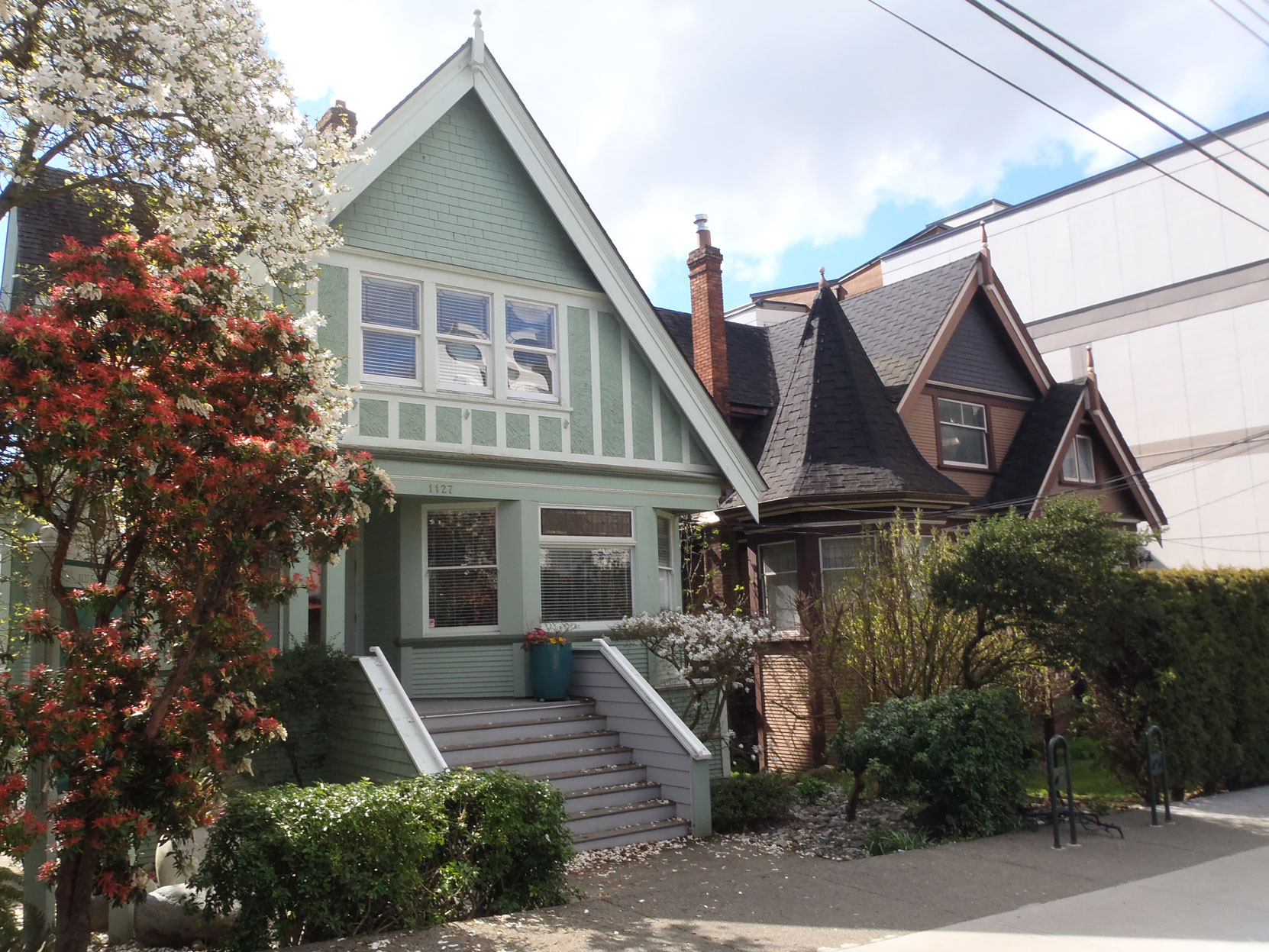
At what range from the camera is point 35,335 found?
6035mm

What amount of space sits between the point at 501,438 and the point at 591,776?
4.56 m

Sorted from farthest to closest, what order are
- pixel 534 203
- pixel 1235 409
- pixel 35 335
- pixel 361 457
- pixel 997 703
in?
pixel 1235 409 → pixel 534 203 → pixel 997 703 → pixel 361 457 → pixel 35 335

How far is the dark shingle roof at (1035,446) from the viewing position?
20.2 meters

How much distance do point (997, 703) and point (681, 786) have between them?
11.2 ft

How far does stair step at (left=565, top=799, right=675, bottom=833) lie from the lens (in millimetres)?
10523

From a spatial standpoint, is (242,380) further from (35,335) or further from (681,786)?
(681,786)

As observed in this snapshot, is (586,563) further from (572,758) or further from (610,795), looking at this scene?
(610,795)

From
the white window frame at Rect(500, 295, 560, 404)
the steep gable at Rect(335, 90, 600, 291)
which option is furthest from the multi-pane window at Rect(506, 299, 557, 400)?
the steep gable at Rect(335, 90, 600, 291)

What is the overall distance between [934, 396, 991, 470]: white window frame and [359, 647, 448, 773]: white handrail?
12.5 meters

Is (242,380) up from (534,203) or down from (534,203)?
down

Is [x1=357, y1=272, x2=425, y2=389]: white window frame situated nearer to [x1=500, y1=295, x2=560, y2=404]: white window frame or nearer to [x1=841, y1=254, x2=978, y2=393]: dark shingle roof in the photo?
[x1=500, y1=295, x2=560, y2=404]: white window frame

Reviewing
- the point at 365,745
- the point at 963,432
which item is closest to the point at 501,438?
the point at 365,745

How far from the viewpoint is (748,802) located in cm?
1125

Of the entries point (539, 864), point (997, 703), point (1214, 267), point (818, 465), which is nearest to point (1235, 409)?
point (1214, 267)
